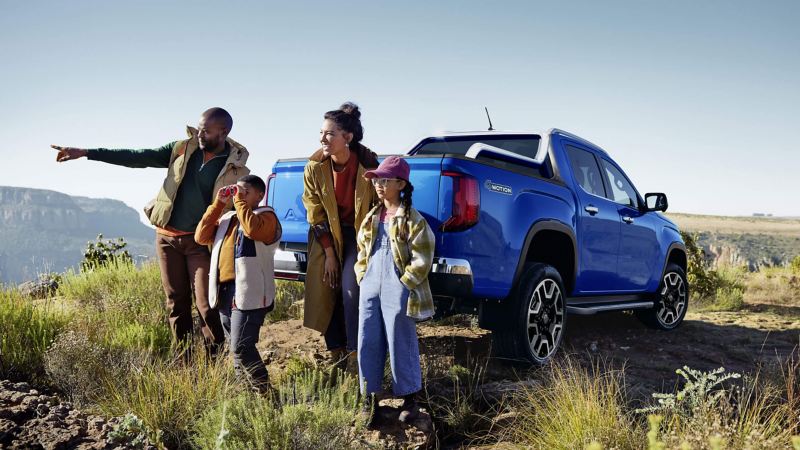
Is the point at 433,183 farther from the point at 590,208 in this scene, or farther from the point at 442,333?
the point at 442,333

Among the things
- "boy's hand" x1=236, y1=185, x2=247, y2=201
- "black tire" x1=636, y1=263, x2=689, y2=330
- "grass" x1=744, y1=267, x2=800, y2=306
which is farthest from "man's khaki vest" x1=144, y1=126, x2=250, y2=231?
"grass" x1=744, y1=267, x2=800, y2=306

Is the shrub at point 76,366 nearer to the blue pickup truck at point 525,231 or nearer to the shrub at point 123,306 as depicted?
the shrub at point 123,306

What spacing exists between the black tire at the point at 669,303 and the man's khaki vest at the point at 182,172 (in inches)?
203

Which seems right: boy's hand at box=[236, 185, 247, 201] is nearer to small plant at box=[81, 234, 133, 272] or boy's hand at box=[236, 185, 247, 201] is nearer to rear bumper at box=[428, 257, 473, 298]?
rear bumper at box=[428, 257, 473, 298]

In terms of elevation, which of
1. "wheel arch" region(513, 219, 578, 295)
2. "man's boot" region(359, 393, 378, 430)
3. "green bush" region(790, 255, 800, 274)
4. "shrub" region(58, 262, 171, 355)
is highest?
"wheel arch" region(513, 219, 578, 295)

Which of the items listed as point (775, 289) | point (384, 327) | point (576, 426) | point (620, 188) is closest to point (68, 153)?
point (384, 327)

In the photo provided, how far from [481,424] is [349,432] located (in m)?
1.06

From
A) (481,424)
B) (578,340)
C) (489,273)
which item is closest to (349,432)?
(481,424)

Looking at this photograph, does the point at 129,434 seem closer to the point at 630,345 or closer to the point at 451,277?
the point at 451,277

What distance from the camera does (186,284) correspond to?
4.84 meters

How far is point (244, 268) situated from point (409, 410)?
1.39m

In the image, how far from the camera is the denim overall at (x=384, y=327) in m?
3.65

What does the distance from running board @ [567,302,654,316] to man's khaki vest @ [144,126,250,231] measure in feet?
9.82

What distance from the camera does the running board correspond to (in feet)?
17.7
